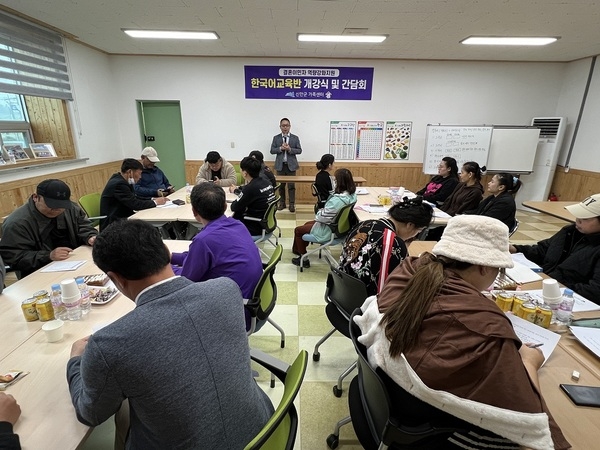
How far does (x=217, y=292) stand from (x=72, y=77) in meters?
5.67

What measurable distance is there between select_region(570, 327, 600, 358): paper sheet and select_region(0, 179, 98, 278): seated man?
2800 millimetres

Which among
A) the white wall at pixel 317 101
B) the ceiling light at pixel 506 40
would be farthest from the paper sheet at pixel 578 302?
the white wall at pixel 317 101

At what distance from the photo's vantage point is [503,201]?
2.90 m

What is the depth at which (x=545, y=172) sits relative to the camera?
6.14 m

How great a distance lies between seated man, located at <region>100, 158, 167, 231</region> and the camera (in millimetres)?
3082

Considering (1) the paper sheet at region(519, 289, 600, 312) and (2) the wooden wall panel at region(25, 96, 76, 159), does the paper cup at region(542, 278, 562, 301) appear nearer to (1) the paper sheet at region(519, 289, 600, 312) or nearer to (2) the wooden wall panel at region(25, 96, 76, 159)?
(1) the paper sheet at region(519, 289, 600, 312)

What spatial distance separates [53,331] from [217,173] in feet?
11.7

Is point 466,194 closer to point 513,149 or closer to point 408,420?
point 408,420

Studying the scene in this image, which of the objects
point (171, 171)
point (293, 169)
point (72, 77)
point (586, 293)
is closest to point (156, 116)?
point (171, 171)

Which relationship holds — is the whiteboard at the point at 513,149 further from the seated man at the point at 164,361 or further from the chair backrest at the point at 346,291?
the seated man at the point at 164,361

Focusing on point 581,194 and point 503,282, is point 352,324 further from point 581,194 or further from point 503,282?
point 581,194

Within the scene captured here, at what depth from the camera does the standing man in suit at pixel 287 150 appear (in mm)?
5867

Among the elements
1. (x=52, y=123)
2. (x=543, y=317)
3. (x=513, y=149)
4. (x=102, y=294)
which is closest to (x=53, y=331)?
(x=102, y=294)

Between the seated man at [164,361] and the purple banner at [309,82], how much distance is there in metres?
5.64
